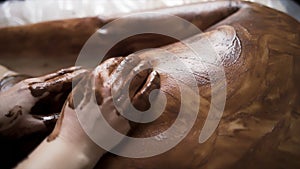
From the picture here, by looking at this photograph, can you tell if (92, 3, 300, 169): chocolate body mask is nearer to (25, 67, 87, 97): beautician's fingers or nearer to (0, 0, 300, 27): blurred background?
(25, 67, 87, 97): beautician's fingers

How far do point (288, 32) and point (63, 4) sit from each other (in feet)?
2.49

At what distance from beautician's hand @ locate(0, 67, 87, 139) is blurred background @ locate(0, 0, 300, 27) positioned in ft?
1.67

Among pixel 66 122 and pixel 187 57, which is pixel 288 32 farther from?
pixel 66 122

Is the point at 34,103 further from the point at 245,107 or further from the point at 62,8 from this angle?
the point at 62,8

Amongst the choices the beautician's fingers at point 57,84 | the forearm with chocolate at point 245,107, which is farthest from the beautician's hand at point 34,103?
the forearm with chocolate at point 245,107

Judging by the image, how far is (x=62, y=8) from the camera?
56.7 inches

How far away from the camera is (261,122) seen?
84 cm

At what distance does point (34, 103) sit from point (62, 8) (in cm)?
60

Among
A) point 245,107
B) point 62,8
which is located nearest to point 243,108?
point 245,107

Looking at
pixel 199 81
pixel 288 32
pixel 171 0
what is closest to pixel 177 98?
pixel 199 81

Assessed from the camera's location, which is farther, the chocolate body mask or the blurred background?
the blurred background

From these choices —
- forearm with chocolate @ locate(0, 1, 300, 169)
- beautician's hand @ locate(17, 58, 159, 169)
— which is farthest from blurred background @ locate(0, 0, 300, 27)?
beautician's hand @ locate(17, 58, 159, 169)

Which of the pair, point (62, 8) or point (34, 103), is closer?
point (34, 103)

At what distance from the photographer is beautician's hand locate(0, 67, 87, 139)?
89 cm
